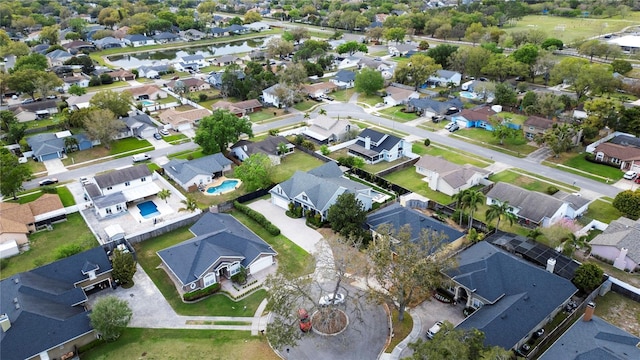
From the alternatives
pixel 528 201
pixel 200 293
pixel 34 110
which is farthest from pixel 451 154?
pixel 34 110

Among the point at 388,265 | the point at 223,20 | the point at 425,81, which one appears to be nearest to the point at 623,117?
the point at 425,81

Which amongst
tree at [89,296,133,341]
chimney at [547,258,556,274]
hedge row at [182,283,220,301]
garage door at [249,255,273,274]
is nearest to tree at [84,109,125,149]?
hedge row at [182,283,220,301]

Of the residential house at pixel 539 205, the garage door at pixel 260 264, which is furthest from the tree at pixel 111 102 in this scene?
the residential house at pixel 539 205

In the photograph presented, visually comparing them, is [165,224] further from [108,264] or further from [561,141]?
[561,141]

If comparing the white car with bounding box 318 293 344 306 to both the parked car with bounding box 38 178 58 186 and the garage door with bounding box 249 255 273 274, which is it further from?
the parked car with bounding box 38 178 58 186

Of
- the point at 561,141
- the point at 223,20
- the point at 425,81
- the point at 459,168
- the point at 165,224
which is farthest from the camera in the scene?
the point at 223,20
